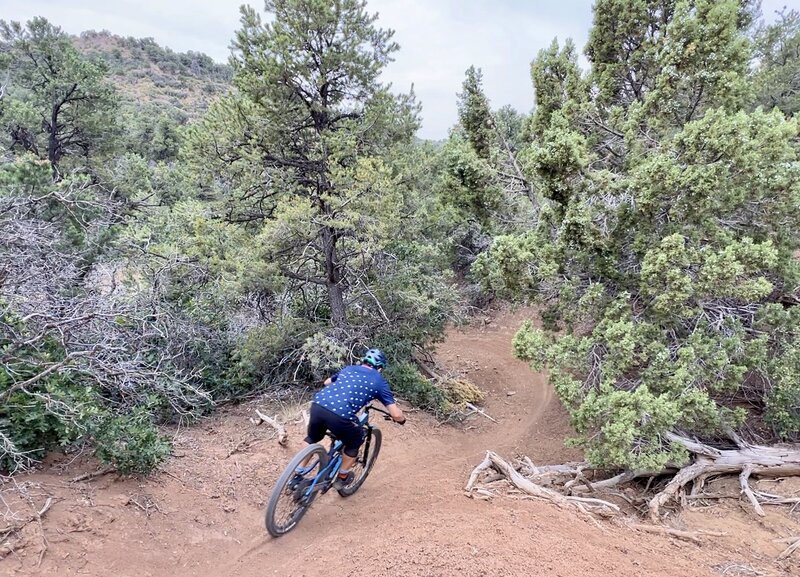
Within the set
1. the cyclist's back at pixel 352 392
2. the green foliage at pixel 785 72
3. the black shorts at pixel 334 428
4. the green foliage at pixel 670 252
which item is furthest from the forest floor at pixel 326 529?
the green foliage at pixel 785 72

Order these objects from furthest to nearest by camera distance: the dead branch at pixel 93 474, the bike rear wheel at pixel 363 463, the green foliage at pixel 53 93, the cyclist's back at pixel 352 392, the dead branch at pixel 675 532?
the green foliage at pixel 53 93 → the bike rear wheel at pixel 363 463 → the dead branch at pixel 675 532 → the dead branch at pixel 93 474 → the cyclist's back at pixel 352 392

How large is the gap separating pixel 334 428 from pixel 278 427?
3020 mm

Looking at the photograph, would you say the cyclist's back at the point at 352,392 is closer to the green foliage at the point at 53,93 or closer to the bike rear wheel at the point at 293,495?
the bike rear wheel at the point at 293,495

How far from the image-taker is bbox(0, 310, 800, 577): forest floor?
155 inches

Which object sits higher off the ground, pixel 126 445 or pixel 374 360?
pixel 374 360

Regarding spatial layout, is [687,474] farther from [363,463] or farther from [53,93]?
[53,93]

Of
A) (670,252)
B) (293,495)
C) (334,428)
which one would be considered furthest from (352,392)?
(670,252)

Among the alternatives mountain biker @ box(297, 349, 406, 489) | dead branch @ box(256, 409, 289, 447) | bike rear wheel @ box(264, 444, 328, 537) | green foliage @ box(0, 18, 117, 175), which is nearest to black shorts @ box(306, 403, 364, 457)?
mountain biker @ box(297, 349, 406, 489)

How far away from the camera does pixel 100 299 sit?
5.29m

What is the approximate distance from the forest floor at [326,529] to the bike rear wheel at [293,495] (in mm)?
171

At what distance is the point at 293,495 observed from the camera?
4.78m

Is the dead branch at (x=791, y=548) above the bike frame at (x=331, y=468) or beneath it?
beneath

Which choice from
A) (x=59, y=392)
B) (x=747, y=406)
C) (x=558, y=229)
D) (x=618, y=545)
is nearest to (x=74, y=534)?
(x=59, y=392)

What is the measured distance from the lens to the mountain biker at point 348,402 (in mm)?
4777
